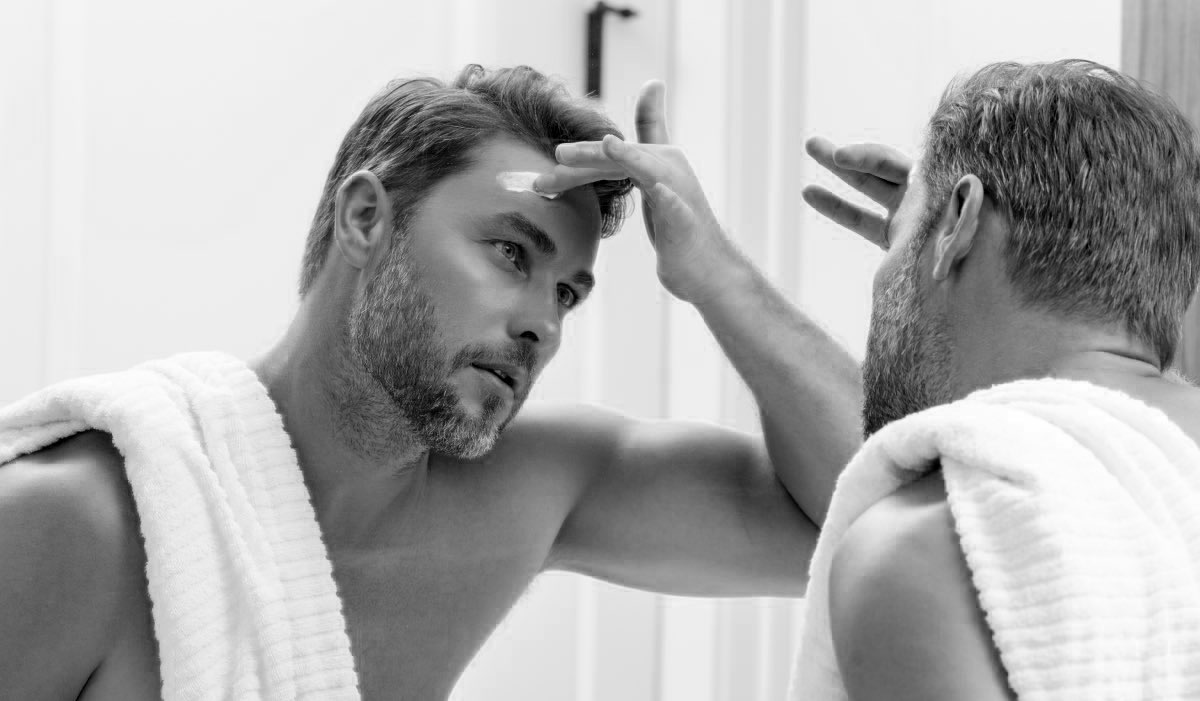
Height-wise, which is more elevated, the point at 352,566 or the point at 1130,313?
the point at 1130,313

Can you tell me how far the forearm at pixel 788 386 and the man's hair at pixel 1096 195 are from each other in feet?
1.33

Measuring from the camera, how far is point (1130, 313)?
883 millimetres

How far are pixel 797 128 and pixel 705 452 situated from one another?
0.75 meters

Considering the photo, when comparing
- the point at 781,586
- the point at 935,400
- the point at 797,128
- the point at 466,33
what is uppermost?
the point at 466,33

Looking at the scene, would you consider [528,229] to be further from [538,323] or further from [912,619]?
[912,619]

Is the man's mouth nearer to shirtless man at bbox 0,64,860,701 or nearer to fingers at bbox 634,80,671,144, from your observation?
shirtless man at bbox 0,64,860,701

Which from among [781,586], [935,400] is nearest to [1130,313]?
[935,400]

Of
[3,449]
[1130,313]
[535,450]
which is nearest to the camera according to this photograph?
[1130,313]

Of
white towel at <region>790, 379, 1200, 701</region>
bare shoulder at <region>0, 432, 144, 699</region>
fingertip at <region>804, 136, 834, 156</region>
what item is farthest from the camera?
fingertip at <region>804, 136, 834, 156</region>

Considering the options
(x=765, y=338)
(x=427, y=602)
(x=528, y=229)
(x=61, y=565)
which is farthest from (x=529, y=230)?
(x=61, y=565)

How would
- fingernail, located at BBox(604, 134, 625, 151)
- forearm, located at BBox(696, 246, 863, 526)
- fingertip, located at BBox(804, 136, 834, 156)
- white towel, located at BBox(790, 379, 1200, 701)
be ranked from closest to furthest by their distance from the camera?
white towel, located at BBox(790, 379, 1200, 701) → fingernail, located at BBox(604, 134, 625, 151) → forearm, located at BBox(696, 246, 863, 526) → fingertip, located at BBox(804, 136, 834, 156)

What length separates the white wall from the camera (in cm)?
155

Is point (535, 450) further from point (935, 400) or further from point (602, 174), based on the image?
point (935, 400)

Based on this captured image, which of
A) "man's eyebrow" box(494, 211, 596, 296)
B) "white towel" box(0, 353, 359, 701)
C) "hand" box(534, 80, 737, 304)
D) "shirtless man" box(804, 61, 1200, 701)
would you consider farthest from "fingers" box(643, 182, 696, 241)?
"white towel" box(0, 353, 359, 701)
